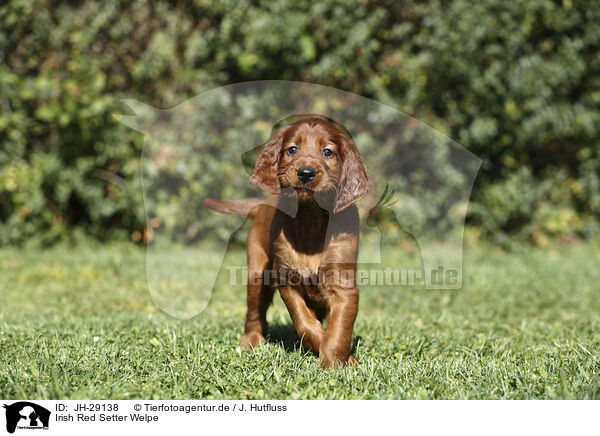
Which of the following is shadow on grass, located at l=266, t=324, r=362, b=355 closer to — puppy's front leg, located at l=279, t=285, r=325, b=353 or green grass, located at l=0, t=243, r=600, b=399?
green grass, located at l=0, t=243, r=600, b=399

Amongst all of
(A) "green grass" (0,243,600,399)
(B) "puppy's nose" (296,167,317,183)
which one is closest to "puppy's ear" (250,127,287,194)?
(B) "puppy's nose" (296,167,317,183)

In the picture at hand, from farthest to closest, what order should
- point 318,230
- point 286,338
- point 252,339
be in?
point 286,338 → point 252,339 → point 318,230

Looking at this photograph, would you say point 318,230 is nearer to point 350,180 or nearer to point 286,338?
point 350,180

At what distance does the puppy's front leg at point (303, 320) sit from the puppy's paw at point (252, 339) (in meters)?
0.42

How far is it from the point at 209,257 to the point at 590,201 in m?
4.71

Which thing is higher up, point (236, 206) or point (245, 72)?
point (245, 72)

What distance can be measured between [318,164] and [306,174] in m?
0.09

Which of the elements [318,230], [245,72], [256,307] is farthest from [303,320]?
[245,72]

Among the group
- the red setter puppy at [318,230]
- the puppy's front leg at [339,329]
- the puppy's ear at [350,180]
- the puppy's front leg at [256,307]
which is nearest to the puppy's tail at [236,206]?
the puppy's front leg at [256,307]

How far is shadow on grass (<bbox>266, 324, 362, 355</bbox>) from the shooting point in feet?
8.99

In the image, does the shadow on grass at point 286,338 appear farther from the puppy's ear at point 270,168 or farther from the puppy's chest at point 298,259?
the puppy's ear at point 270,168

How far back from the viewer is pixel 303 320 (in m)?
2.41
